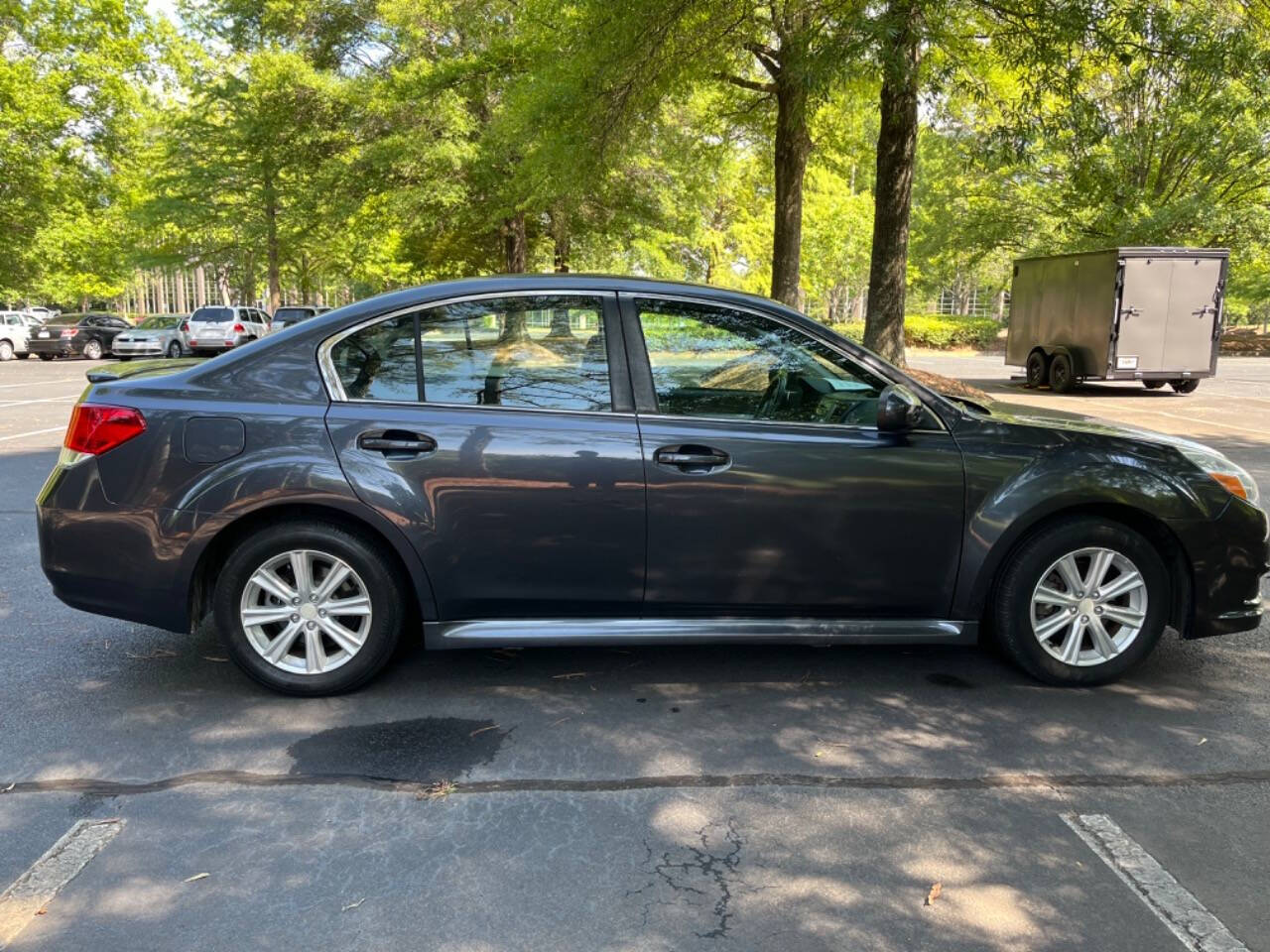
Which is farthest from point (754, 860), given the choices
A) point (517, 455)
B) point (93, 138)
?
point (93, 138)

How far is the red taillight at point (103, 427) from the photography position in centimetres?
373

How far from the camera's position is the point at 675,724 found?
365 centimetres

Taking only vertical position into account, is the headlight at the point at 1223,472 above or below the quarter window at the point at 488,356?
below

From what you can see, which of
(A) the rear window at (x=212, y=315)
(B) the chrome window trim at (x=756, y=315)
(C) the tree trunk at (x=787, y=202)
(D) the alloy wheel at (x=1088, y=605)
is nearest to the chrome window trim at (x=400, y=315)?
(B) the chrome window trim at (x=756, y=315)

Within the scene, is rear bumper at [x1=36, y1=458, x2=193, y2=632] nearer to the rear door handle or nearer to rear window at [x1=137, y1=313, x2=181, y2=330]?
the rear door handle

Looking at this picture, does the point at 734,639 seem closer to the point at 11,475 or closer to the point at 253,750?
the point at 253,750

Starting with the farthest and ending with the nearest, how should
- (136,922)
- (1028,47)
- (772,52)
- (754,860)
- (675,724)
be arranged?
1. (772,52)
2. (1028,47)
3. (675,724)
4. (754,860)
5. (136,922)

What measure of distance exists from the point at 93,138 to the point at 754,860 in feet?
132

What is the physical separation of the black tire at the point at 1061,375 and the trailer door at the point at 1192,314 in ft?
5.56

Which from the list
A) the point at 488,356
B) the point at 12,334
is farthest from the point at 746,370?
the point at 12,334

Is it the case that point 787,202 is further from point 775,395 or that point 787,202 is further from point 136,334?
point 136,334

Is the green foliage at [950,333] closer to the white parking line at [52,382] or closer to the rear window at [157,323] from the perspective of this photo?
the rear window at [157,323]

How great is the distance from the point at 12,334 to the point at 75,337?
6.04 ft

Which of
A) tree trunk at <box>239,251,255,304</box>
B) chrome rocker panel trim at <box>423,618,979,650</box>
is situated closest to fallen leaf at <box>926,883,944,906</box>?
chrome rocker panel trim at <box>423,618,979,650</box>
